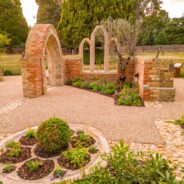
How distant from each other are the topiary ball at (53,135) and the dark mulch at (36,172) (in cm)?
→ 31

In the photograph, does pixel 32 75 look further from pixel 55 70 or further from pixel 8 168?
pixel 8 168

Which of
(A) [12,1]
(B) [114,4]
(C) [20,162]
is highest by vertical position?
(A) [12,1]

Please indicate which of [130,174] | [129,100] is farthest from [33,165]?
[129,100]

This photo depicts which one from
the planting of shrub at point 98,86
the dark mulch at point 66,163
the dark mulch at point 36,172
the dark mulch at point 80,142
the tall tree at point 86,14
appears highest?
the tall tree at point 86,14

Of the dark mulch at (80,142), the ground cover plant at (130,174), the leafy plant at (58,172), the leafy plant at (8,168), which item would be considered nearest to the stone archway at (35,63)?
the dark mulch at (80,142)

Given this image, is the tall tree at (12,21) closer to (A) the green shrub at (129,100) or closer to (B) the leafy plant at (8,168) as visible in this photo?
(A) the green shrub at (129,100)

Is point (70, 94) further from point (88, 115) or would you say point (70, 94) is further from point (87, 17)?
point (87, 17)

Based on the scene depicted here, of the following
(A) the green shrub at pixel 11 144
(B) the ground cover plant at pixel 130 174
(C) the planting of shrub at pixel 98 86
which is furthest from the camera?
(C) the planting of shrub at pixel 98 86

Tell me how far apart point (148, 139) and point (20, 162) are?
2.69 metres

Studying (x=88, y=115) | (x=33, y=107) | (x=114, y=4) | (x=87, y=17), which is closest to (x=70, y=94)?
(x=33, y=107)

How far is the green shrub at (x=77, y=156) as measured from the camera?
3.27 m

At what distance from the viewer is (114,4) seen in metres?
18.3

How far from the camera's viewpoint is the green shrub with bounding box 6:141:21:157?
140 inches

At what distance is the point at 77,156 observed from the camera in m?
3.38
